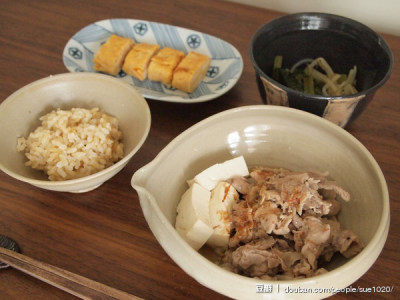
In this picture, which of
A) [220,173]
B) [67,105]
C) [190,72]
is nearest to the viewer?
[220,173]

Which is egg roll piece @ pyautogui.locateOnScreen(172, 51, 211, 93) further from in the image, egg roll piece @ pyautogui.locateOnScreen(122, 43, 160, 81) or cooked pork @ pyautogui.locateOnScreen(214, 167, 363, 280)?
cooked pork @ pyautogui.locateOnScreen(214, 167, 363, 280)

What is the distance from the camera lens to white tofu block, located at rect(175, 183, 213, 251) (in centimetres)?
90

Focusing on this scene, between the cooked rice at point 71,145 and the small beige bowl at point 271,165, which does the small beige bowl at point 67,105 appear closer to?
the cooked rice at point 71,145

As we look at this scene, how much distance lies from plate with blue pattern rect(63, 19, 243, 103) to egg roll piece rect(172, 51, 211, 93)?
0.11 feet

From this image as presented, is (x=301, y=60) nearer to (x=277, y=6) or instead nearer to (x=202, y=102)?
(x=202, y=102)

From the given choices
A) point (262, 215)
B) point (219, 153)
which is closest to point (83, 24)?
point (219, 153)

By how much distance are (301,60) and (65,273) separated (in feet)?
3.48

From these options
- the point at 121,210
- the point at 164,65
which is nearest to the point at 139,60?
the point at 164,65

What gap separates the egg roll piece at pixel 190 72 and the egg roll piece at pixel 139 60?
140 mm

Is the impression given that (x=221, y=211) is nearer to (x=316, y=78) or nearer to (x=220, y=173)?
(x=220, y=173)

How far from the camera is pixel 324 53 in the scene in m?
1.37

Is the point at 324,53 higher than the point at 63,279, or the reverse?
the point at 324,53

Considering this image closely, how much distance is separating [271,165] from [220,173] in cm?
19

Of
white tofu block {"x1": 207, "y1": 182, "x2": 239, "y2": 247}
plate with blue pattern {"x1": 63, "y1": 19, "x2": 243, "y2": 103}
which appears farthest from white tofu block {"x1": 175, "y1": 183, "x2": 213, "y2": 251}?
plate with blue pattern {"x1": 63, "y1": 19, "x2": 243, "y2": 103}
